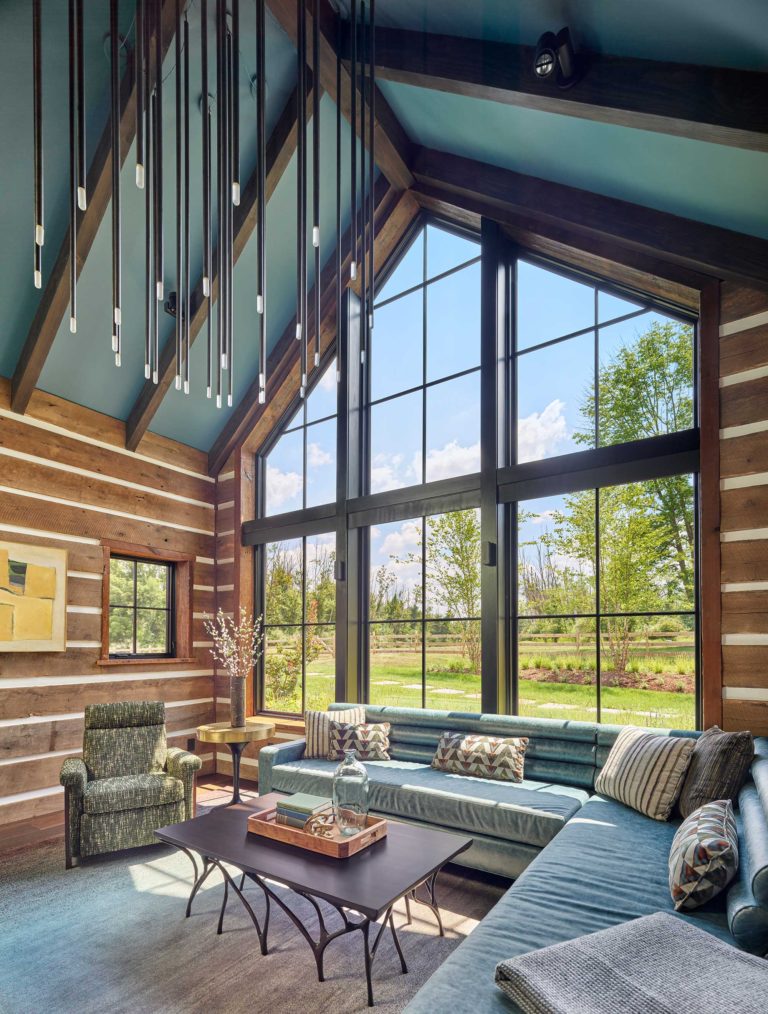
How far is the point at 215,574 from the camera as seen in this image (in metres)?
6.31

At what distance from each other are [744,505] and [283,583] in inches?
156

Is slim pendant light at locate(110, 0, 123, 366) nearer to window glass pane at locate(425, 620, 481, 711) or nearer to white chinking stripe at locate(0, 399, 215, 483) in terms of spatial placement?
white chinking stripe at locate(0, 399, 215, 483)

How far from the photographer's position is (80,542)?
16.8 ft

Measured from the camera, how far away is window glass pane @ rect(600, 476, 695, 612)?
4.12 metres

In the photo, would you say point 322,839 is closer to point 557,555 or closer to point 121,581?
point 557,555

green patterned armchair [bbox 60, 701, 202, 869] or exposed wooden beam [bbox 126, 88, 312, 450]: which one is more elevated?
exposed wooden beam [bbox 126, 88, 312, 450]

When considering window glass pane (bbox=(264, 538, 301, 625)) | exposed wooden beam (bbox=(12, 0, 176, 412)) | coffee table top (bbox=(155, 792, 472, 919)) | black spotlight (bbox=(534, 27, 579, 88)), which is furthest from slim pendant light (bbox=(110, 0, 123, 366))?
window glass pane (bbox=(264, 538, 301, 625))

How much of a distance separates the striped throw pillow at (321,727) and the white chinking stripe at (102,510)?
2.35 meters

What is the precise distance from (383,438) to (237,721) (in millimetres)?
2654

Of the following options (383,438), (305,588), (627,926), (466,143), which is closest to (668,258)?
(466,143)

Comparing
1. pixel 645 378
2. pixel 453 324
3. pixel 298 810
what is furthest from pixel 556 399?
pixel 298 810

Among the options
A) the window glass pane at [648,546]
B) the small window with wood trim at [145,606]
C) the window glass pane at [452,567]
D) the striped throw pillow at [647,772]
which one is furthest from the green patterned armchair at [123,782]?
the window glass pane at [648,546]

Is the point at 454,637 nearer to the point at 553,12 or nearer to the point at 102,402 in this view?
the point at 102,402

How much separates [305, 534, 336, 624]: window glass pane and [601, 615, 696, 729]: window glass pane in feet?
7.94
